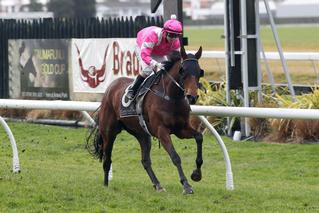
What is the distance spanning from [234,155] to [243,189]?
3501mm

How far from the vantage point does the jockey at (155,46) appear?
28.4ft

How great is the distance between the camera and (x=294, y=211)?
741 cm

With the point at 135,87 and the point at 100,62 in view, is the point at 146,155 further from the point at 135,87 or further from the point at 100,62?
the point at 100,62

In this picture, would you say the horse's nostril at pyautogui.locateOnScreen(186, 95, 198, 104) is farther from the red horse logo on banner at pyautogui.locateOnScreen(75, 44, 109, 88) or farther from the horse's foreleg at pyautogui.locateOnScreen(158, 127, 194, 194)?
the red horse logo on banner at pyautogui.locateOnScreen(75, 44, 109, 88)

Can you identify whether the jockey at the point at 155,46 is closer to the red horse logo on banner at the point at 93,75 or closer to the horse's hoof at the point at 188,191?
the horse's hoof at the point at 188,191

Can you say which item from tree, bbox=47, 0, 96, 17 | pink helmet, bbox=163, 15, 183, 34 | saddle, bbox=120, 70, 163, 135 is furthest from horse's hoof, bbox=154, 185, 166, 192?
tree, bbox=47, 0, 96, 17

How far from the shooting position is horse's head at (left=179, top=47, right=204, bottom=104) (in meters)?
8.05

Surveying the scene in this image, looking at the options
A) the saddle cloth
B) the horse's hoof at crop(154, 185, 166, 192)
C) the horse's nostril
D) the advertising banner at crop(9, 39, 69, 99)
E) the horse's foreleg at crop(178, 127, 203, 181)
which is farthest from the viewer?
the advertising banner at crop(9, 39, 69, 99)

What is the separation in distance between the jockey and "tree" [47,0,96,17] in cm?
3900

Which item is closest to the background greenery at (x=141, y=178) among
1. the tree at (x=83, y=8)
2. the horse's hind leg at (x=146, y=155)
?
the horse's hind leg at (x=146, y=155)

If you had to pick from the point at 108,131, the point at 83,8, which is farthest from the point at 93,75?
the point at 83,8

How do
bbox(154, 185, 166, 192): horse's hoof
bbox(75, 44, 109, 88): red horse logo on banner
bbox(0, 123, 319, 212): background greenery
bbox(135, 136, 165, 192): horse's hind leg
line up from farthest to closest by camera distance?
bbox(75, 44, 109, 88): red horse logo on banner
bbox(135, 136, 165, 192): horse's hind leg
bbox(154, 185, 166, 192): horse's hoof
bbox(0, 123, 319, 212): background greenery

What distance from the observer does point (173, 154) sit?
8344 millimetres

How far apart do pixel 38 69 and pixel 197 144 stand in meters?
9.20
